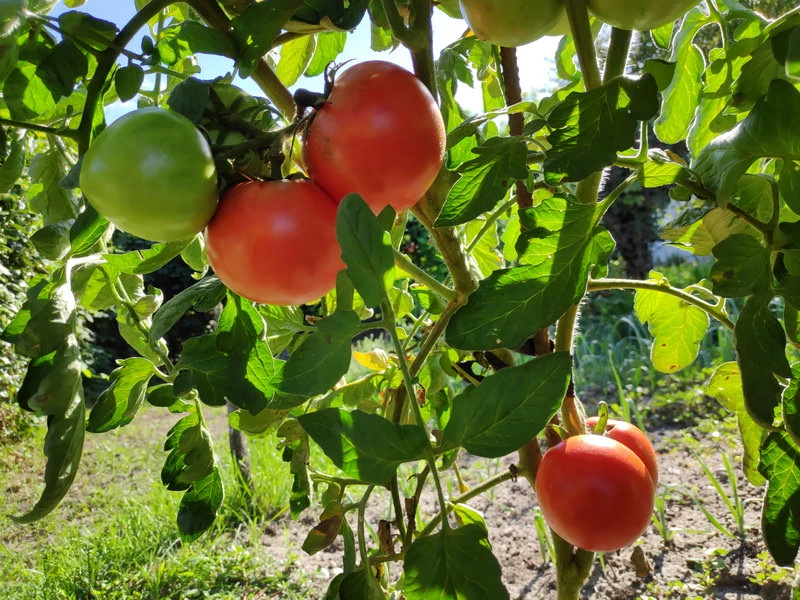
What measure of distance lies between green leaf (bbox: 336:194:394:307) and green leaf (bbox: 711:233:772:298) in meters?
0.22

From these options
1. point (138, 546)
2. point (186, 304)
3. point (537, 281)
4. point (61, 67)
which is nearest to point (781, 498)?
point (537, 281)

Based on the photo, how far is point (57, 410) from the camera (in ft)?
1.16

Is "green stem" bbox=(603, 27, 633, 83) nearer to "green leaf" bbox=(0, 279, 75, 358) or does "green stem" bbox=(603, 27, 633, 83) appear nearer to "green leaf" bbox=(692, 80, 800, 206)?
"green leaf" bbox=(692, 80, 800, 206)

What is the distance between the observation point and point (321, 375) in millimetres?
338

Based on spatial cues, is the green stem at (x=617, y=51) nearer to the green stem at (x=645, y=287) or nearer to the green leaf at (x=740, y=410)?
the green stem at (x=645, y=287)

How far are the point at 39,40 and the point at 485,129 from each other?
53cm

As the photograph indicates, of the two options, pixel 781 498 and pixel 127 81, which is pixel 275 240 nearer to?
pixel 127 81

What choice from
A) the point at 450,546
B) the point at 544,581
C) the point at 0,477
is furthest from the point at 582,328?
the point at 450,546

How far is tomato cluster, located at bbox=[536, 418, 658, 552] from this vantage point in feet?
1.69

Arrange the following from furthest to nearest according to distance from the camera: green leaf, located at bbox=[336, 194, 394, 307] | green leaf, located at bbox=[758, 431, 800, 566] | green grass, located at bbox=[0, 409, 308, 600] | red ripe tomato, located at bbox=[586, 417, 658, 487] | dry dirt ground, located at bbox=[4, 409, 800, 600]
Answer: green grass, located at bbox=[0, 409, 308, 600], dry dirt ground, located at bbox=[4, 409, 800, 600], red ripe tomato, located at bbox=[586, 417, 658, 487], green leaf, located at bbox=[758, 431, 800, 566], green leaf, located at bbox=[336, 194, 394, 307]

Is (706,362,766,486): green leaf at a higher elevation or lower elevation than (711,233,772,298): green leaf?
lower

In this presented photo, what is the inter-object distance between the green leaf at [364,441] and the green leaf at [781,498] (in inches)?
10.4

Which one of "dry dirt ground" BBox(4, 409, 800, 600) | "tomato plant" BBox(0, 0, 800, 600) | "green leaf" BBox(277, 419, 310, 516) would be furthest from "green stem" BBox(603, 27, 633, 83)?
"dry dirt ground" BBox(4, 409, 800, 600)

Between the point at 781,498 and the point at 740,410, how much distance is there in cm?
21
